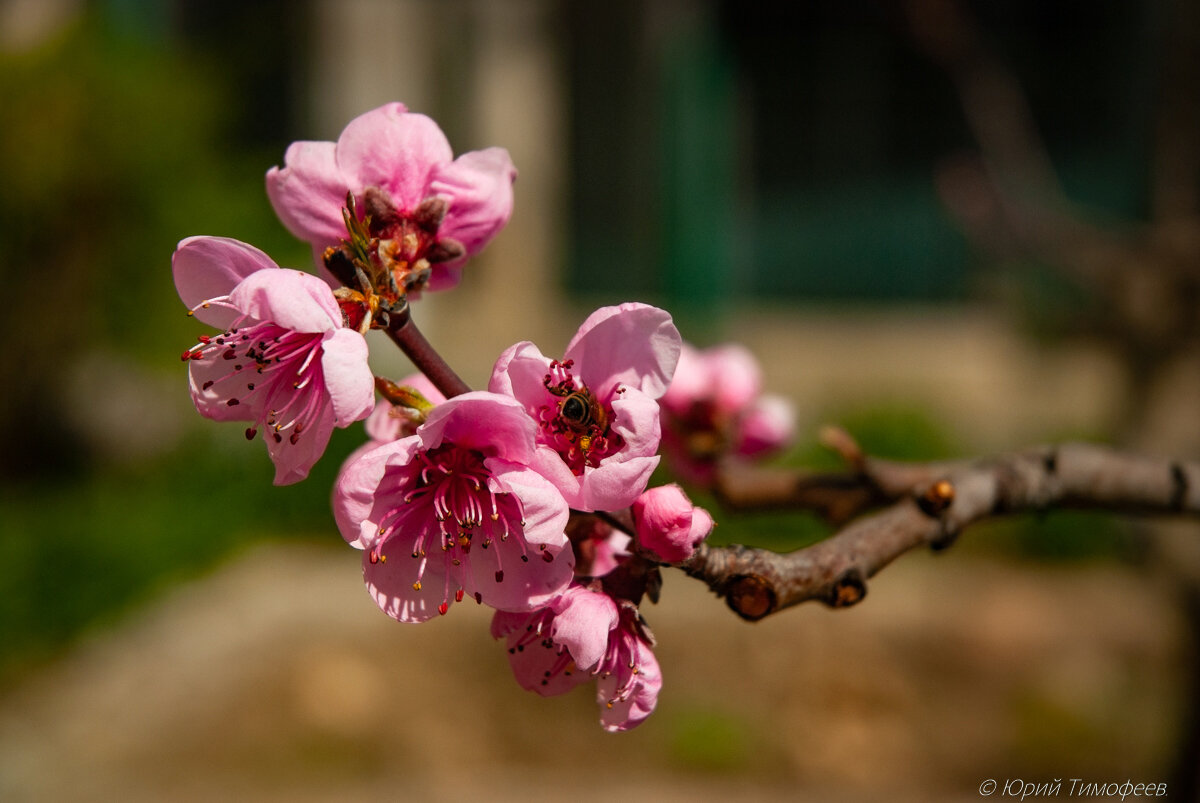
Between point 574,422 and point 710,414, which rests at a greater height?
point 574,422


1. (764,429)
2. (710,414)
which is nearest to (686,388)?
(710,414)

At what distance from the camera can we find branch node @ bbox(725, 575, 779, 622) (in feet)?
2.60

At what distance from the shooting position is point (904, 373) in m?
6.43

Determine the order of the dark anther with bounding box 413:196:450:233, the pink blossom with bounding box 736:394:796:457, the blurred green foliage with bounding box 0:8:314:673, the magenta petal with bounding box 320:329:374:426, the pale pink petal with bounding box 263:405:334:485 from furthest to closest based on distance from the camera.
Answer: the blurred green foliage with bounding box 0:8:314:673
the pink blossom with bounding box 736:394:796:457
the dark anther with bounding box 413:196:450:233
the pale pink petal with bounding box 263:405:334:485
the magenta petal with bounding box 320:329:374:426

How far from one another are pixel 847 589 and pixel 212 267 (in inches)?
22.8

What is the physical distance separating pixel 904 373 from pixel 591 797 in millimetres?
4127

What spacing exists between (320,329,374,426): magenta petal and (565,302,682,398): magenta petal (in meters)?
0.17

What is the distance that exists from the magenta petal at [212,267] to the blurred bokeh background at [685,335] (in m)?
1.69

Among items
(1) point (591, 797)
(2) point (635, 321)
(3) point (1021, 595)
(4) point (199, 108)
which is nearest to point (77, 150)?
(4) point (199, 108)

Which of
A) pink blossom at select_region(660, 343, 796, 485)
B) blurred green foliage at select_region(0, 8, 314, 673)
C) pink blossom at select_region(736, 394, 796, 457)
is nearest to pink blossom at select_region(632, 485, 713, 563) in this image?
pink blossom at select_region(660, 343, 796, 485)

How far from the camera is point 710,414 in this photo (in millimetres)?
1527

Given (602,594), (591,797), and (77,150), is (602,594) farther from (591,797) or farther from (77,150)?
(77,150)

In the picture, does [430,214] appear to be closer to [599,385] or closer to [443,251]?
[443,251]

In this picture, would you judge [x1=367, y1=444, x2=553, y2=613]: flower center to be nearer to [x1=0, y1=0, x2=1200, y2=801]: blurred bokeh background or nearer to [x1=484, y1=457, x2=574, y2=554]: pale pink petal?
[x1=484, y1=457, x2=574, y2=554]: pale pink petal
